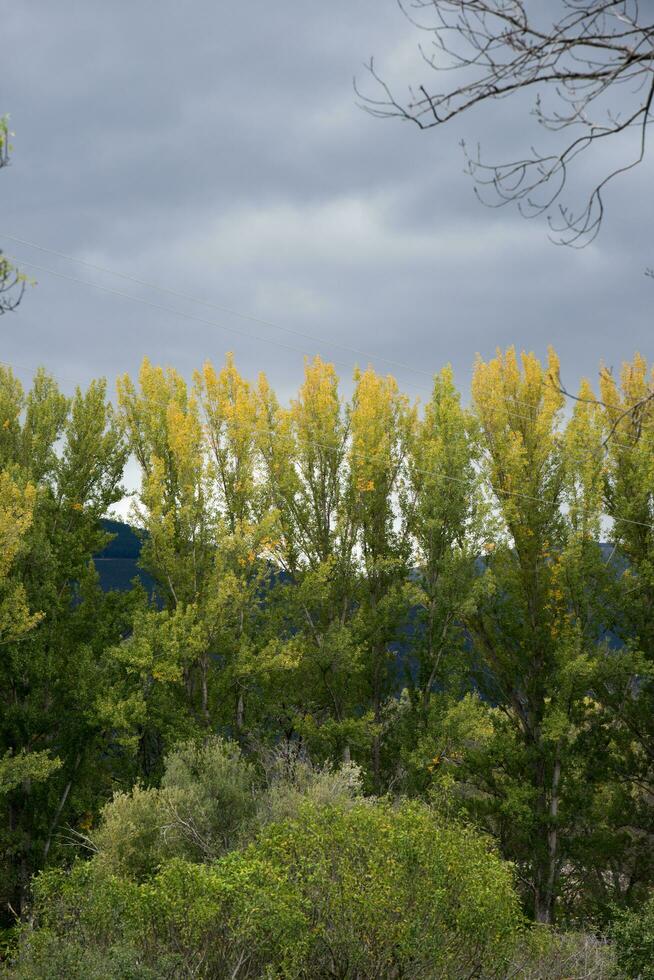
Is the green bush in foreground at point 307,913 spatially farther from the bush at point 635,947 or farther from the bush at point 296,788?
the bush at point 635,947

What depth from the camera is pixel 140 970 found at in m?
11.3

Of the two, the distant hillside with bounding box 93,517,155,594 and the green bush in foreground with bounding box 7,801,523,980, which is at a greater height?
the distant hillside with bounding box 93,517,155,594

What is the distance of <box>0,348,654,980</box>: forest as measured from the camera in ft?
75.2

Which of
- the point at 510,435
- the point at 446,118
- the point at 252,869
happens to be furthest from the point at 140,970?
the point at 510,435

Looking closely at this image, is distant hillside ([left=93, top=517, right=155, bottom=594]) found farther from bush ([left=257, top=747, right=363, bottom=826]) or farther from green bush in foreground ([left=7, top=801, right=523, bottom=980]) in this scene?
green bush in foreground ([left=7, top=801, right=523, bottom=980])

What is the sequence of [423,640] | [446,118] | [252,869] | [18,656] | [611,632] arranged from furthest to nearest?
1. [611,632]
2. [423,640]
3. [18,656]
4. [252,869]
5. [446,118]

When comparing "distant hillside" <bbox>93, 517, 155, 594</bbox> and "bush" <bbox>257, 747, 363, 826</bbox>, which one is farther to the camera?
"distant hillside" <bbox>93, 517, 155, 594</bbox>

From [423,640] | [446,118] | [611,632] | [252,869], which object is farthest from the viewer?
[611,632]

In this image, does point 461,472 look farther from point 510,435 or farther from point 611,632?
point 611,632

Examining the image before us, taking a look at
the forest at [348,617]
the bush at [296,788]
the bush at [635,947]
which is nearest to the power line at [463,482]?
the forest at [348,617]

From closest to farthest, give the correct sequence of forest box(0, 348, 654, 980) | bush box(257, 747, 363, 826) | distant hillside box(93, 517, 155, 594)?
bush box(257, 747, 363, 826)
forest box(0, 348, 654, 980)
distant hillside box(93, 517, 155, 594)

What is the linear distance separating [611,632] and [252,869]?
16.0 meters

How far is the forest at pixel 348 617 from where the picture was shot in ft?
75.2

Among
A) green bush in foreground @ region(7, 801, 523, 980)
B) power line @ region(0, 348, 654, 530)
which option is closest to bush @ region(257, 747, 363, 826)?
green bush in foreground @ region(7, 801, 523, 980)
